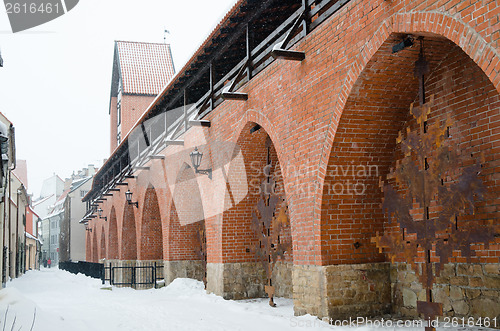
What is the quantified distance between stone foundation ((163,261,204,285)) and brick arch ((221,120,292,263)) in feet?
16.6

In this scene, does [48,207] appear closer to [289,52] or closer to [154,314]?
[154,314]

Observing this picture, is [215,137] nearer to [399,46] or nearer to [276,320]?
[276,320]

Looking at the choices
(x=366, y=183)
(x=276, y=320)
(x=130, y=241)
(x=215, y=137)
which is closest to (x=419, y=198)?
(x=366, y=183)

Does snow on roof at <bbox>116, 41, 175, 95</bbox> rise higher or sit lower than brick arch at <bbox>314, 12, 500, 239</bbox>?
higher

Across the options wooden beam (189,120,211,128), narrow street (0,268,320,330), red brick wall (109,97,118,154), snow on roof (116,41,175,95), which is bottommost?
narrow street (0,268,320,330)

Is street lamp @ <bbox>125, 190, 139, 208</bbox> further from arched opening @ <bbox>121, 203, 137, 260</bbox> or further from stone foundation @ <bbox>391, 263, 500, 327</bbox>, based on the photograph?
stone foundation @ <bbox>391, 263, 500, 327</bbox>

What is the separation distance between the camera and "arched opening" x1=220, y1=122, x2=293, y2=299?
10695 millimetres

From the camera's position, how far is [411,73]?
6.49m

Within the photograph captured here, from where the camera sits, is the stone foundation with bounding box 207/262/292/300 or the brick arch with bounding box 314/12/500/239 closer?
the brick arch with bounding box 314/12/500/239

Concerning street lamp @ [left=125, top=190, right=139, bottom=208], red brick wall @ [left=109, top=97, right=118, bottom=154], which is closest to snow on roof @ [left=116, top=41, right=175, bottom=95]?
red brick wall @ [left=109, top=97, right=118, bottom=154]

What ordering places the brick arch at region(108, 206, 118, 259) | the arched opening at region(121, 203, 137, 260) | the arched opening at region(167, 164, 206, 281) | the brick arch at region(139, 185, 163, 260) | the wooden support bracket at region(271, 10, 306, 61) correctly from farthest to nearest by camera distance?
the brick arch at region(108, 206, 118, 259)
the arched opening at region(121, 203, 137, 260)
the brick arch at region(139, 185, 163, 260)
the arched opening at region(167, 164, 206, 281)
the wooden support bracket at region(271, 10, 306, 61)

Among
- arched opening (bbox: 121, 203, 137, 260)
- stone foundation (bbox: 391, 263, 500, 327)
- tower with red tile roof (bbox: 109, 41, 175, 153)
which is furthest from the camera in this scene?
tower with red tile roof (bbox: 109, 41, 175, 153)

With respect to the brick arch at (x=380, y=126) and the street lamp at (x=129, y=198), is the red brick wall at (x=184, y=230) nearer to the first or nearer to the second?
the street lamp at (x=129, y=198)

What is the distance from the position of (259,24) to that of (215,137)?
2.81m
